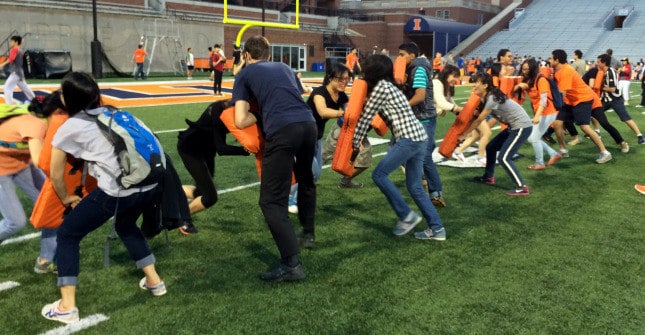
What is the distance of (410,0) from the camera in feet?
215

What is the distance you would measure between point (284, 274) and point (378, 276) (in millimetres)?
795

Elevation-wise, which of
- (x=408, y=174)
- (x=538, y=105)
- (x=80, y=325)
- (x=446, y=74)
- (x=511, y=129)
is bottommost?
(x=80, y=325)

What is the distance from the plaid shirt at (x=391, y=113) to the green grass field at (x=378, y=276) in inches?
42.6

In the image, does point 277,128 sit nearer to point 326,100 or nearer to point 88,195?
point 88,195

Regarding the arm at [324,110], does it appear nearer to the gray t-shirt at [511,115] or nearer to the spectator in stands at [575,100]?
the gray t-shirt at [511,115]

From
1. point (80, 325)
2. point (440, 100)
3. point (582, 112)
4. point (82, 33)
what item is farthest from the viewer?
point (82, 33)

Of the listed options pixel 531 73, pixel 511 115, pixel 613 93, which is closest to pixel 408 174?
pixel 511 115

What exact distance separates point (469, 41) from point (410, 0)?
12812mm

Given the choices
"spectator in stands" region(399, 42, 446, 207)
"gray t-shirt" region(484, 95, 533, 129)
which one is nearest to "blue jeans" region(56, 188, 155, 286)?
"spectator in stands" region(399, 42, 446, 207)

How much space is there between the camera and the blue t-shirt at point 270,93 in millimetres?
4367

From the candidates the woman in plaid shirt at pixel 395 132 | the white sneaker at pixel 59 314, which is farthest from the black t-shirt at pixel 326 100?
the white sneaker at pixel 59 314

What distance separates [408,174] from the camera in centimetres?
566

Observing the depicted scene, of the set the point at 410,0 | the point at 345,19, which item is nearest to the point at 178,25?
the point at 345,19

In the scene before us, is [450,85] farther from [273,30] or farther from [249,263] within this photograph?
[273,30]
